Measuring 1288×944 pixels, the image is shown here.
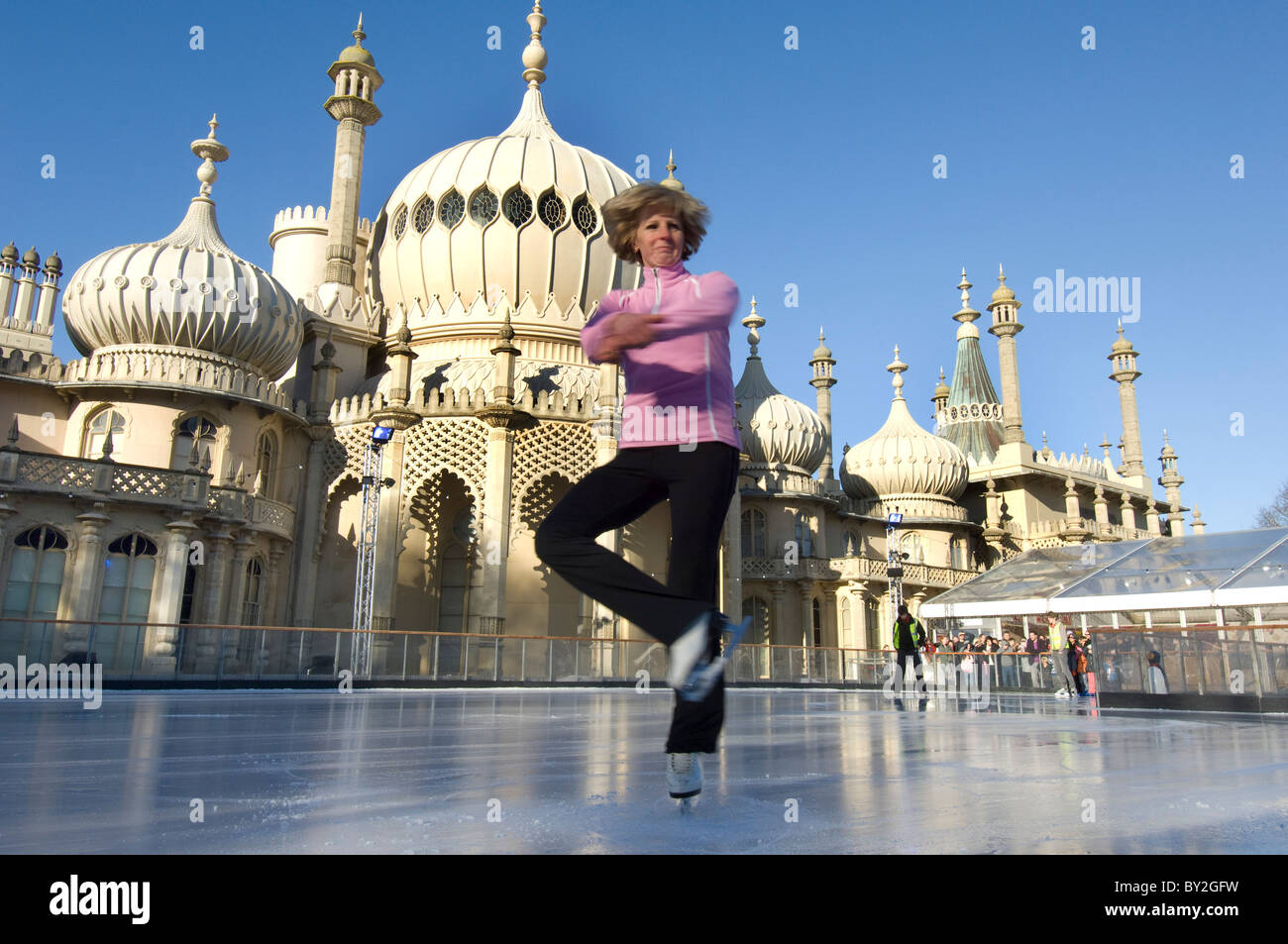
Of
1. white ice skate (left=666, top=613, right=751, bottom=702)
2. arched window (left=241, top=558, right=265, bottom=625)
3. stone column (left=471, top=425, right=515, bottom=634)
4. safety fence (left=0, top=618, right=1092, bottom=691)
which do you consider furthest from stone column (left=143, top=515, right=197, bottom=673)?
white ice skate (left=666, top=613, right=751, bottom=702)

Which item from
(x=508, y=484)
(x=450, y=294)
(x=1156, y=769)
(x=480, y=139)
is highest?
(x=480, y=139)

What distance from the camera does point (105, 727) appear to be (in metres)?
4.95

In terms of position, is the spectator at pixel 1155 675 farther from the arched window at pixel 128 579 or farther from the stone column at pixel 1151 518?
the stone column at pixel 1151 518

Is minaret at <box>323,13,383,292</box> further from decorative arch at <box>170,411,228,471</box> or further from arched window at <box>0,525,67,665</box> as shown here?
arched window at <box>0,525,67,665</box>

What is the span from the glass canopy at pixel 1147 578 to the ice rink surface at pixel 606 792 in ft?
44.4

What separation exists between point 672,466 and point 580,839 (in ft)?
3.90

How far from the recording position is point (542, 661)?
18531 millimetres

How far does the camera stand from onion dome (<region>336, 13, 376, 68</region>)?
91.4 ft

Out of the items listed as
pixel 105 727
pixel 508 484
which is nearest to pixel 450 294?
pixel 508 484

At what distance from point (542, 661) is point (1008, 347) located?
37.1 metres

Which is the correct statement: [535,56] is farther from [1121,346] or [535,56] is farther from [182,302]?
[1121,346]

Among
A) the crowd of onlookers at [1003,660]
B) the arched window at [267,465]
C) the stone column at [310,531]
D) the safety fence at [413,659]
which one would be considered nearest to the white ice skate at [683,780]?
the safety fence at [413,659]
